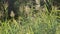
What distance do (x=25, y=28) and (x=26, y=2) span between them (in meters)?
2.82

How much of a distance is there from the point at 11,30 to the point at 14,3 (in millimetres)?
3224

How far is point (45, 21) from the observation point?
Result: 4.70 m

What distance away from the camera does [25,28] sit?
15.6 ft

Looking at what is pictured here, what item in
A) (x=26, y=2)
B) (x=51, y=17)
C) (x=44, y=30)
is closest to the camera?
(x=44, y=30)

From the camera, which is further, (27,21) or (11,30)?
(27,21)

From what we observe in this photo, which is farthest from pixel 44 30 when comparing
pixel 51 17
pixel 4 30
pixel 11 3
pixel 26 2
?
pixel 11 3

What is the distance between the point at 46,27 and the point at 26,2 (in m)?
3.04

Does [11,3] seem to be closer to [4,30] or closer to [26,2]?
[26,2]

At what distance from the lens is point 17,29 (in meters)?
4.76

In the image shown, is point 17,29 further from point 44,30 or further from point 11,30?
point 44,30

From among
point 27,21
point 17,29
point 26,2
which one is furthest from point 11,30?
point 26,2

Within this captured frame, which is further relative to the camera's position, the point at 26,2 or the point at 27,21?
the point at 26,2

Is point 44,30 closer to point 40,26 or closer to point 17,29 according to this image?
point 40,26

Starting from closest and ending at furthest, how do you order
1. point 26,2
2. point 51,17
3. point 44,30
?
point 44,30 → point 51,17 → point 26,2
